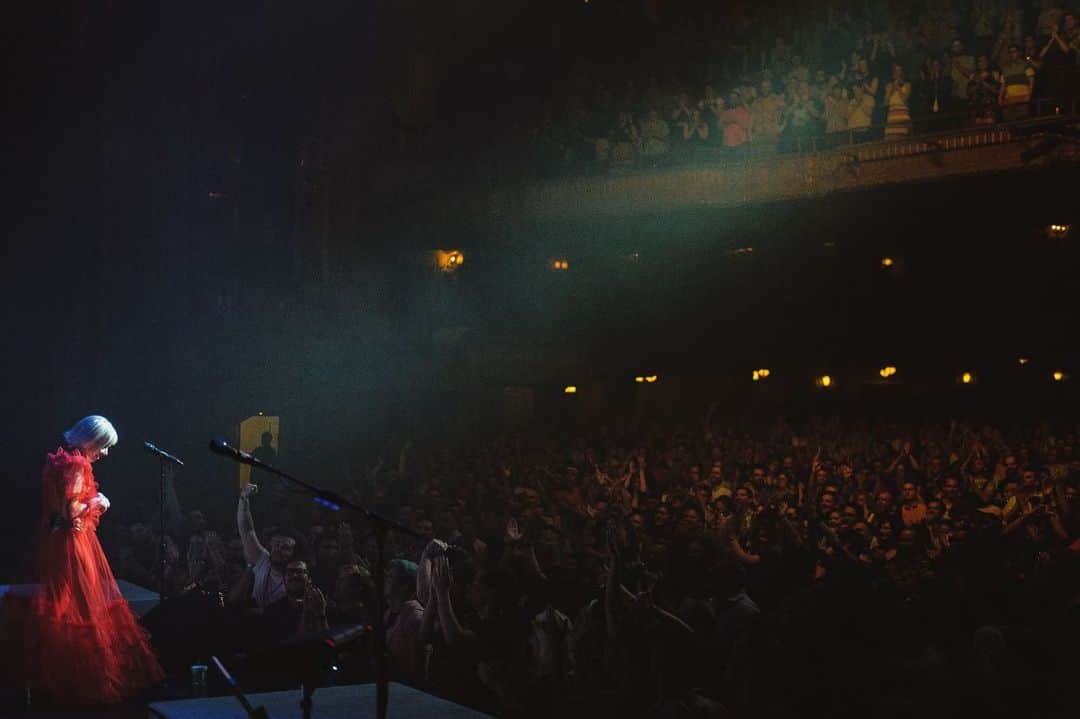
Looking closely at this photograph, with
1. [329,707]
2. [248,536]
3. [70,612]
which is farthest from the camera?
[248,536]

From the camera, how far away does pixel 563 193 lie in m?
17.9

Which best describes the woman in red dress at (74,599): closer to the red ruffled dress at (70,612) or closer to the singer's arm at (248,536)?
the red ruffled dress at (70,612)

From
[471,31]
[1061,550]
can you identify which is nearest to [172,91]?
[471,31]

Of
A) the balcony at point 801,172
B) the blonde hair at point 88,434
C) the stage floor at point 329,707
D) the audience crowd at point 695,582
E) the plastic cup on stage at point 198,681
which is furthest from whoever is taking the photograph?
the balcony at point 801,172

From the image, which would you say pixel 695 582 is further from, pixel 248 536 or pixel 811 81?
pixel 811 81

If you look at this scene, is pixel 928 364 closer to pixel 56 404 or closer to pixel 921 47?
pixel 921 47

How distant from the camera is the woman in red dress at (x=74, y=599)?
6930mm

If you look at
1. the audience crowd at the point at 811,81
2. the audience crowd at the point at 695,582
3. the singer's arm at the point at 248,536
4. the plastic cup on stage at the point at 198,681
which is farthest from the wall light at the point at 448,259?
the plastic cup on stage at the point at 198,681

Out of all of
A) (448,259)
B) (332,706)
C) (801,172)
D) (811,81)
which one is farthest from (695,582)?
(448,259)

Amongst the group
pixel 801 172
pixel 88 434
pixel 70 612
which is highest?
pixel 801 172

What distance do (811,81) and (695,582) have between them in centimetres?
985

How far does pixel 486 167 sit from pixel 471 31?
2.70 m

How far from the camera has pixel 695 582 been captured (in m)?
8.12

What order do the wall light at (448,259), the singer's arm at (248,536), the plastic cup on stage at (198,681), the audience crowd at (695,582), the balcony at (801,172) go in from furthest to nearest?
the wall light at (448,259), the balcony at (801,172), the singer's arm at (248,536), the plastic cup on stage at (198,681), the audience crowd at (695,582)
